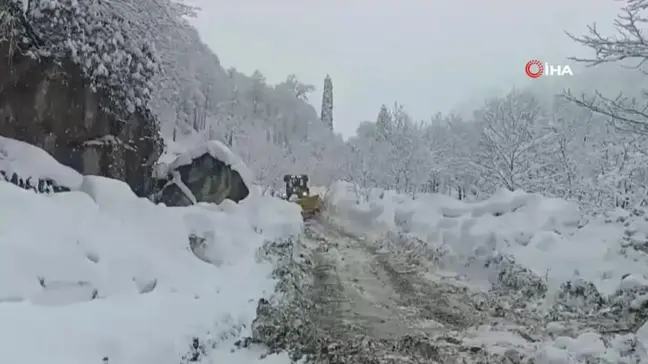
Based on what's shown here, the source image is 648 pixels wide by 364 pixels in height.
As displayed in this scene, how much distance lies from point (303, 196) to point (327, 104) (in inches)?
1936

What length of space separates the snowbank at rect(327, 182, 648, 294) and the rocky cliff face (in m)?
8.98

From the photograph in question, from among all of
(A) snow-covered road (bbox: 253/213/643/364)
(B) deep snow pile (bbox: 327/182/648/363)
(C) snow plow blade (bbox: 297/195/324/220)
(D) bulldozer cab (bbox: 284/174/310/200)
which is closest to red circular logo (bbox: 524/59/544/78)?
(B) deep snow pile (bbox: 327/182/648/363)

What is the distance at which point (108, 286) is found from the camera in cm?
604

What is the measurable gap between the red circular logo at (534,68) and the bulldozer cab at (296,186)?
73.4ft

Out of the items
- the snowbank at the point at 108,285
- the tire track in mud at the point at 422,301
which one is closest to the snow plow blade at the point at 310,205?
the tire track in mud at the point at 422,301

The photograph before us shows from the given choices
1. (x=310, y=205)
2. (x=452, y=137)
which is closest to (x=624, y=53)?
(x=310, y=205)

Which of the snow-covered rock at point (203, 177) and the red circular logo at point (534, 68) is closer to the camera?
the red circular logo at point (534, 68)

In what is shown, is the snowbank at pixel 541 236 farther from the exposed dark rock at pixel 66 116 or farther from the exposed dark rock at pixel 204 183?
the exposed dark rock at pixel 66 116

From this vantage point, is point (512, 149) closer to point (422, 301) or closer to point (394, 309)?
point (422, 301)

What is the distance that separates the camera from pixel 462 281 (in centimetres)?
1208

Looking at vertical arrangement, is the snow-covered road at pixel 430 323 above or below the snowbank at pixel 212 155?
below

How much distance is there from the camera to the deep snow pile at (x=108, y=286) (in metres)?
4.48

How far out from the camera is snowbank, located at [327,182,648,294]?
10328 millimetres

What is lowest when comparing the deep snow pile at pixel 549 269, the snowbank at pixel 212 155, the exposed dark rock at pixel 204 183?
the deep snow pile at pixel 549 269
